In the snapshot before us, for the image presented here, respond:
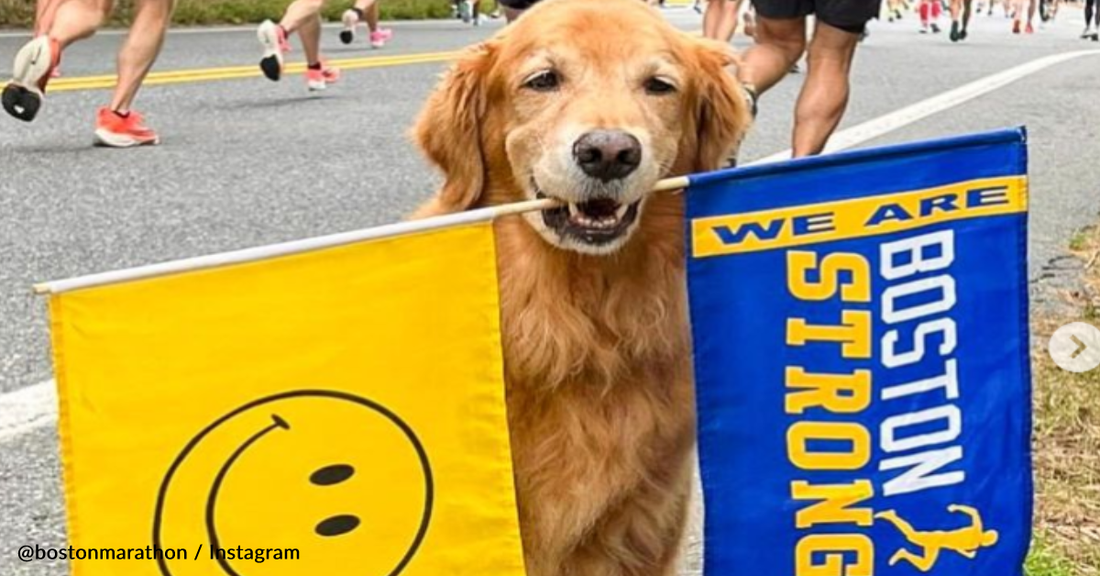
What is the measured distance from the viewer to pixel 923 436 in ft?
9.22

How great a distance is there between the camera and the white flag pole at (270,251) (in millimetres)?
2182

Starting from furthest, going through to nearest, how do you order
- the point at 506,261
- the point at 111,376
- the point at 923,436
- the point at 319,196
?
1. the point at 319,196
2. the point at 506,261
3. the point at 923,436
4. the point at 111,376

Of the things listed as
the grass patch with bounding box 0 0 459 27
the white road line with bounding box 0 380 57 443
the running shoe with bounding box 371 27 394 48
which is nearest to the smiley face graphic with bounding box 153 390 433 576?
the white road line with bounding box 0 380 57 443

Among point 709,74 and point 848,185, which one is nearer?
point 848,185

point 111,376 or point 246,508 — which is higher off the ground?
point 111,376

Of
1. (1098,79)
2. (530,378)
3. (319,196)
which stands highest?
(530,378)

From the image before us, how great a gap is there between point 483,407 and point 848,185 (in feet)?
2.44

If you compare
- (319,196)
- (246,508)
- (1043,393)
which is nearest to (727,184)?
(246,508)

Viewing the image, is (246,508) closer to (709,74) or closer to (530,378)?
(530,378)

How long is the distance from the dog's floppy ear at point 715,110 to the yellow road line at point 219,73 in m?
6.89

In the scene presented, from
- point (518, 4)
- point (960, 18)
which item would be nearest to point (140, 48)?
point (518, 4)

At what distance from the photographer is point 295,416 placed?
2369 millimetres

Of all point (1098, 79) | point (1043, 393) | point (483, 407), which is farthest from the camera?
point (1098, 79)

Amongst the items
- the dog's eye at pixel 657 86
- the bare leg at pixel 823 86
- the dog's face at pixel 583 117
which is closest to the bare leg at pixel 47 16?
the bare leg at pixel 823 86
